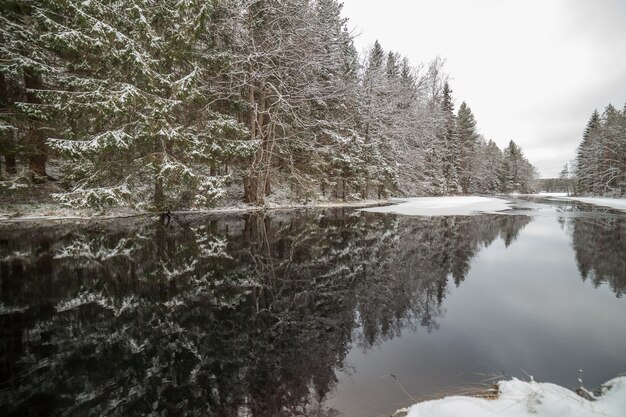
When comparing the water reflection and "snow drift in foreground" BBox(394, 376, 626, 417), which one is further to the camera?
the water reflection

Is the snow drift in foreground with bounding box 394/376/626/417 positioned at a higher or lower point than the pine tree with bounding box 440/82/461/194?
lower

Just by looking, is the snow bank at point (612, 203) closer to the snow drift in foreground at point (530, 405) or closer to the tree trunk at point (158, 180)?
the snow drift in foreground at point (530, 405)

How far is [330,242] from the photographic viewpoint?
28.7 ft

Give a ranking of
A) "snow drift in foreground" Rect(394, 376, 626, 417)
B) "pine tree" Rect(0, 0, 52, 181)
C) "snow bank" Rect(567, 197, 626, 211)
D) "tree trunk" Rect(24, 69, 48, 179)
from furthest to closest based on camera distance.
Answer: "snow bank" Rect(567, 197, 626, 211) < "tree trunk" Rect(24, 69, 48, 179) < "pine tree" Rect(0, 0, 52, 181) < "snow drift in foreground" Rect(394, 376, 626, 417)

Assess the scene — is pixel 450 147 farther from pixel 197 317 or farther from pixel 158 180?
pixel 197 317

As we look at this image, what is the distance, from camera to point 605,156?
1622 inches

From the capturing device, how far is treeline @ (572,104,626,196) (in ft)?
126

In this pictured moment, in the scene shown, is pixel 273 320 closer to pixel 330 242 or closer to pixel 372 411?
pixel 372 411

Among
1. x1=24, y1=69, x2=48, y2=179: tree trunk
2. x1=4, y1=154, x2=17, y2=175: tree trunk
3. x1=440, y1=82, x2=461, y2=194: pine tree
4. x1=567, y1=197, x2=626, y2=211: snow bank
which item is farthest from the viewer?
x1=440, y1=82, x2=461, y2=194: pine tree

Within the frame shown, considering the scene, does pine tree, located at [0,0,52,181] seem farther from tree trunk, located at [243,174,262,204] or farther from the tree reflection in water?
tree trunk, located at [243,174,262,204]

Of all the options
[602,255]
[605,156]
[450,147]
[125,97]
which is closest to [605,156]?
[605,156]

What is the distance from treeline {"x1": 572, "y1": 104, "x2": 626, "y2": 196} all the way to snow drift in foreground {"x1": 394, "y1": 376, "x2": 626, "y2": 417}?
50111 millimetres

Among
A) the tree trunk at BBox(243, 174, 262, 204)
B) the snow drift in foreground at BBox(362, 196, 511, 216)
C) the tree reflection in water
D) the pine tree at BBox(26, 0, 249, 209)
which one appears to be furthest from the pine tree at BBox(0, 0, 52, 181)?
the snow drift in foreground at BBox(362, 196, 511, 216)

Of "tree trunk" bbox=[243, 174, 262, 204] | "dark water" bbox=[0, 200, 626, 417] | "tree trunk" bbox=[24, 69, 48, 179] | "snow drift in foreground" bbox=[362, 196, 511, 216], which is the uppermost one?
"tree trunk" bbox=[24, 69, 48, 179]
